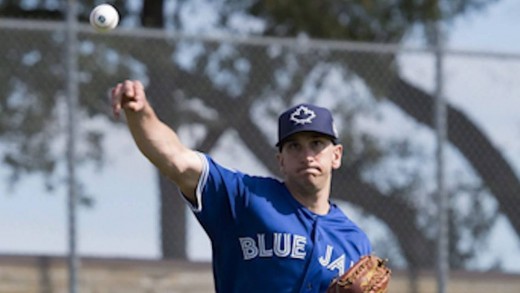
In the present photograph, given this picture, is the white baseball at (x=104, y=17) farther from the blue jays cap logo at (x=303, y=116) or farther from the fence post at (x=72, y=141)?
the fence post at (x=72, y=141)

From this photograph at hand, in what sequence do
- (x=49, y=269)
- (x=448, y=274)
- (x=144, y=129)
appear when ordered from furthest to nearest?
(x=448, y=274)
(x=49, y=269)
(x=144, y=129)

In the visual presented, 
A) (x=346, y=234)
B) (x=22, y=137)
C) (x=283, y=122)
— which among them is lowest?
(x=346, y=234)

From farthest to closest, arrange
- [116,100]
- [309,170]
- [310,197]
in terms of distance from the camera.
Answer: [310,197] → [309,170] → [116,100]

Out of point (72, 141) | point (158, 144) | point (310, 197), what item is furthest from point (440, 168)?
point (158, 144)

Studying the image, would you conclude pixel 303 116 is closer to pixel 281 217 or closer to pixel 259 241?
pixel 281 217

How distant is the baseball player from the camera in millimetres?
6012

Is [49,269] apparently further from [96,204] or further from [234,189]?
[234,189]

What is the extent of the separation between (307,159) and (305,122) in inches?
6.4

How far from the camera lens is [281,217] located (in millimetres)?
6133

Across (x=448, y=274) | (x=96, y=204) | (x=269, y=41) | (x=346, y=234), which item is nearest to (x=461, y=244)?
(x=448, y=274)

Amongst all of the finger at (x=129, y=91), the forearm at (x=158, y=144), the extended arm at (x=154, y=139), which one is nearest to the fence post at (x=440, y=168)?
the extended arm at (x=154, y=139)

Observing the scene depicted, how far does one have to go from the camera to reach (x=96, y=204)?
953cm

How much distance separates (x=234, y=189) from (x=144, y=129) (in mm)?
697

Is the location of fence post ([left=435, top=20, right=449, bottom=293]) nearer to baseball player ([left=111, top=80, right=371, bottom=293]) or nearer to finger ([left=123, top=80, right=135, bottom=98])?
baseball player ([left=111, top=80, right=371, bottom=293])
